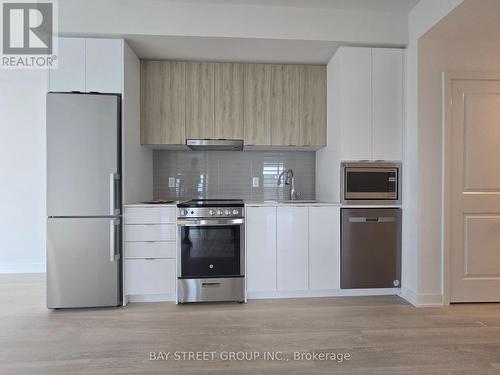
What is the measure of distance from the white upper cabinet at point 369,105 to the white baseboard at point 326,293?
1291mm

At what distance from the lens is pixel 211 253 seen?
2639 millimetres

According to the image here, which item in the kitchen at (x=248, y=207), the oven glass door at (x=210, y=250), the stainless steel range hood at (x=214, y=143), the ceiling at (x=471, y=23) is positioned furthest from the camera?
the stainless steel range hood at (x=214, y=143)

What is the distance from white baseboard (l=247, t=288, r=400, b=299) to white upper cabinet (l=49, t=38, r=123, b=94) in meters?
2.29

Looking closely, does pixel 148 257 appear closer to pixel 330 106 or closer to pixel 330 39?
pixel 330 106

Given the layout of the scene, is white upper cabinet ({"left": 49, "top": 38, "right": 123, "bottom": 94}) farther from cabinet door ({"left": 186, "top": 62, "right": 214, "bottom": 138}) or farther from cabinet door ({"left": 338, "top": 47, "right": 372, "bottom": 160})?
cabinet door ({"left": 338, "top": 47, "right": 372, "bottom": 160})

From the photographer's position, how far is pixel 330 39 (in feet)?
8.55

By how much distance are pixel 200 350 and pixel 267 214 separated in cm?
124

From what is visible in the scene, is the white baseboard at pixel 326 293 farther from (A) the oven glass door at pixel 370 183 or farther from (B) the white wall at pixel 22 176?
(B) the white wall at pixel 22 176

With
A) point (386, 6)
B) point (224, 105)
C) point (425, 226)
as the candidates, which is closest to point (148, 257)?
point (224, 105)

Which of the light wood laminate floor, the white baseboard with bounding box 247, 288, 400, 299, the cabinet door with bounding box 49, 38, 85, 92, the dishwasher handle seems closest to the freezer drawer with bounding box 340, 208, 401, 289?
the dishwasher handle

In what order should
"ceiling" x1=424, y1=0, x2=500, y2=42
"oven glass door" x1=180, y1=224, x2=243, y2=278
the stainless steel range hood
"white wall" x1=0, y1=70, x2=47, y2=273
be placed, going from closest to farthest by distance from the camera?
"ceiling" x1=424, y1=0, x2=500, y2=42
"oven glass door" x1=180, y1=224, x2=243, y2=278
the stainless steel range hood
"white wall" x1=0, y1=70, x2=47, y2=273

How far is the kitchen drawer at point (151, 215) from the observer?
257 cm

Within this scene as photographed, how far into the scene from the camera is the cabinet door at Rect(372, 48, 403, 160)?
2723 millimetres

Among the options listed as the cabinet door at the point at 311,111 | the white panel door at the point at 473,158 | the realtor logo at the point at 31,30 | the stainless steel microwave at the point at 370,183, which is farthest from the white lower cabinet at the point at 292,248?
the realtor logo at the point at 31,30
